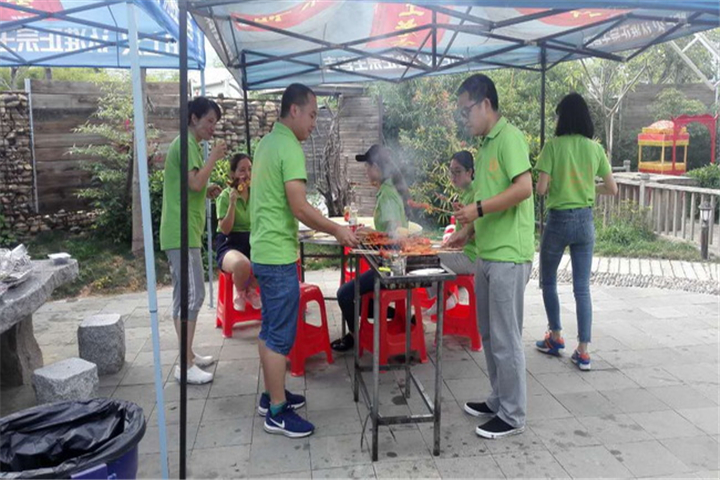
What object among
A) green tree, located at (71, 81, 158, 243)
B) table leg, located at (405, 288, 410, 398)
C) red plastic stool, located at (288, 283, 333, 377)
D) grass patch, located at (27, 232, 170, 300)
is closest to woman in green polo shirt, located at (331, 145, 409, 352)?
red plastic stool, located at (288, 283, 333, 377)

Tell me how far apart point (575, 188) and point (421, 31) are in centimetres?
202

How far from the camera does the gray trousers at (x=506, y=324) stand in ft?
10.3

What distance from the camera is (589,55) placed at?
16.7 ft

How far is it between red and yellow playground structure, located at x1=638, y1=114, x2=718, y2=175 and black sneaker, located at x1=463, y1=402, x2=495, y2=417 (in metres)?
11.1

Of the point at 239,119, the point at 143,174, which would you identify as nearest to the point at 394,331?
the point at 143,174

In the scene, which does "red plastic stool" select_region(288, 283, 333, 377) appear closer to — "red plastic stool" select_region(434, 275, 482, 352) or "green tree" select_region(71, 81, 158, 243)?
"red plastic stool" select_region(434, 275, 482, 352)

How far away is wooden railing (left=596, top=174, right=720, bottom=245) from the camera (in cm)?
805

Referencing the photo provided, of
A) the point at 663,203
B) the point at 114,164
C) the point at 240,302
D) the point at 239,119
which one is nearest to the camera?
the point at 240,302

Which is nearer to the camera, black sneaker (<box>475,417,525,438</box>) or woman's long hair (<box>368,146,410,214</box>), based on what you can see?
black sneaker (<box>475,417,525,438</box>)

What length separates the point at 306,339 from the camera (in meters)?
4.27

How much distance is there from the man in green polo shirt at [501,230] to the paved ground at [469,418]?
343 mm

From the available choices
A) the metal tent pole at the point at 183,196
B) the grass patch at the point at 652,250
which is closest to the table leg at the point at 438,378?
the metal tent pole at the point at 183,196

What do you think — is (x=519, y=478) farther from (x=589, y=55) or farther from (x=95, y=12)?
(x=95, y=12)

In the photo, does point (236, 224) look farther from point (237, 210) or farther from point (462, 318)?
point (462, 318)
